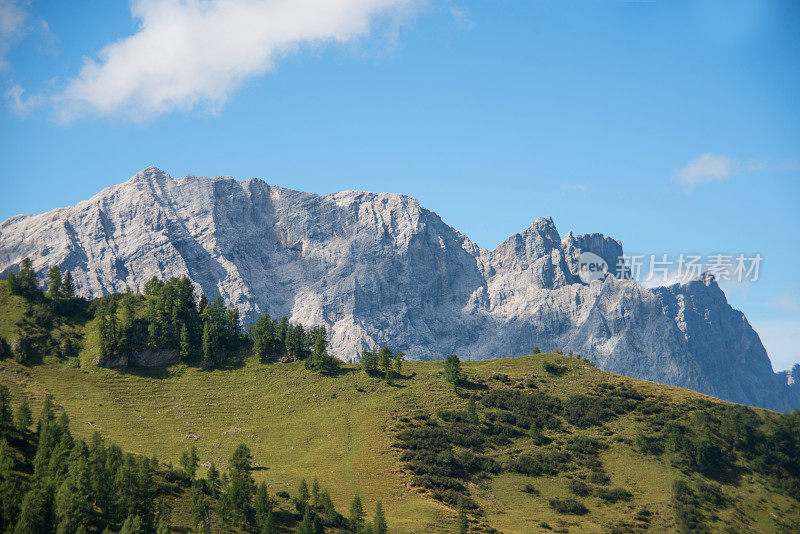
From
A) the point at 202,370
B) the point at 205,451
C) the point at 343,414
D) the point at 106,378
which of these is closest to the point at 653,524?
the point at 343,414

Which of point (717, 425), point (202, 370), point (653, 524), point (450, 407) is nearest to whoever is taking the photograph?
point (653, 524)

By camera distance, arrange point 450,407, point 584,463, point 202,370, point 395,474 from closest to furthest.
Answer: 1. point 395,474
2. point 584,463
3. point 450,407
4. point 202,370

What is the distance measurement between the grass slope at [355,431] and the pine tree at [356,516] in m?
7.10

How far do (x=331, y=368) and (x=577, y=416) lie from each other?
7283cm

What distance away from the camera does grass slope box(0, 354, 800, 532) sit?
13488cm

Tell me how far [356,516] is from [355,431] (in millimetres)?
45155

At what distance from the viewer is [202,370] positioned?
19062cm

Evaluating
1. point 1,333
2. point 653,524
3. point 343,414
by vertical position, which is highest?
point 1,333

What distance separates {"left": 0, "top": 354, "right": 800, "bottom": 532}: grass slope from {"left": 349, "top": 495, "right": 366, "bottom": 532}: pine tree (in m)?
7.10

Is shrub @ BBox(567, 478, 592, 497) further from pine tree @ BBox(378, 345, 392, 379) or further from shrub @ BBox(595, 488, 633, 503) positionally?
pine tree @ BBox(378, 345, 392, 379)

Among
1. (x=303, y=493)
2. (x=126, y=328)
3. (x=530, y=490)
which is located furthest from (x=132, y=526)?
(x=126, y=328)

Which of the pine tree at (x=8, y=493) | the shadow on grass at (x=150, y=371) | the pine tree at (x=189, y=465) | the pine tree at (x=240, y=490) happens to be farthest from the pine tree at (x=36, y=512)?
the shadow on grass at (x=150, y=371)

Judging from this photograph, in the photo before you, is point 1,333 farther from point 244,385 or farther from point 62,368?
point 244,385

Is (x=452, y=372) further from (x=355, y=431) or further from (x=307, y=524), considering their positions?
(x=307, y=524)
